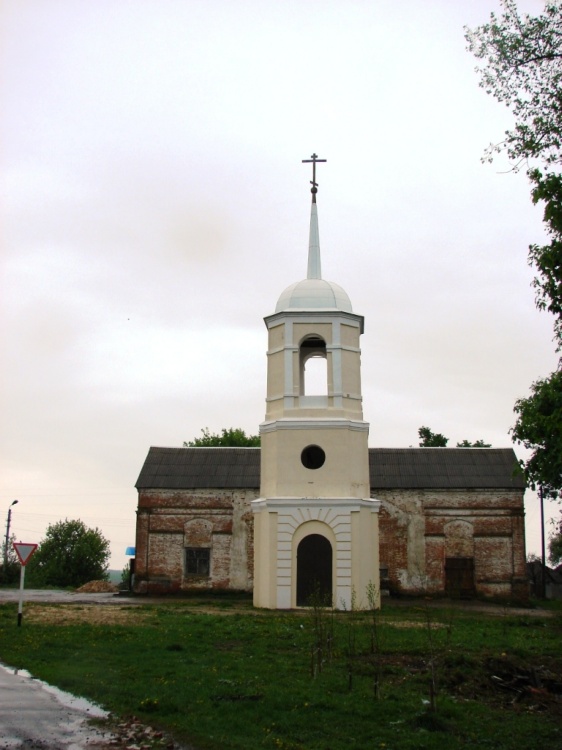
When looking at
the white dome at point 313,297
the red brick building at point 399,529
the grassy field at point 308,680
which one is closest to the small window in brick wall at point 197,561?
the red brick building at point 399,529

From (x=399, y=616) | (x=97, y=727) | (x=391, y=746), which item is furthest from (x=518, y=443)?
(x=399, y=616)

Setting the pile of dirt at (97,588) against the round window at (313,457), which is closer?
the round window at (313,457)

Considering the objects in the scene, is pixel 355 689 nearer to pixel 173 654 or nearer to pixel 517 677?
pixel 517 677

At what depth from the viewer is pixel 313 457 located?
2592cm

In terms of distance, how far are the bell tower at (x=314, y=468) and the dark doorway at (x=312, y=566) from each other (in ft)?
0.10

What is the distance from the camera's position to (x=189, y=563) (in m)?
34.7

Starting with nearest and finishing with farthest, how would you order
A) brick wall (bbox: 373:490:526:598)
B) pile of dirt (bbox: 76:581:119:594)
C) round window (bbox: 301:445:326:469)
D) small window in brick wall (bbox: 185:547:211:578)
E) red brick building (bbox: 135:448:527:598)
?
round window (bbox: 301:445:326:469) → brick wall (bbox: 373:490:526:598) → red brick building (bbox: 135:448:527:598) → small window in brick wall (bbox: 185:547:211:578) → pile of dirt (bbox: 76:581:119:594)

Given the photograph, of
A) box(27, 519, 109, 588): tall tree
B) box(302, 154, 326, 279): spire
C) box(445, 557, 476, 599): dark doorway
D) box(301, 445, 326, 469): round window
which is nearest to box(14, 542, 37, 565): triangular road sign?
box(301, 445, 326, 469): round window

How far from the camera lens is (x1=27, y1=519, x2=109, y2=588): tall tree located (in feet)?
173

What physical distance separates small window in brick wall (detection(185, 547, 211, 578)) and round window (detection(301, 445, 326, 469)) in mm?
10732

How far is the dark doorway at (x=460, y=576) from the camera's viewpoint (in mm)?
33438

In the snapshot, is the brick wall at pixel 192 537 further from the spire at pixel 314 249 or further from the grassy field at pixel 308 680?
the grassy field at pixel 308 680

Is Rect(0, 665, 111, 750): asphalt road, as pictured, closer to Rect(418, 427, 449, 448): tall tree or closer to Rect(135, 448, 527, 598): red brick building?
Rect(135, 448, 527, 598): red brick building

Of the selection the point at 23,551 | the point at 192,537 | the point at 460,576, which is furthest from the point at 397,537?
the point at 23,551
